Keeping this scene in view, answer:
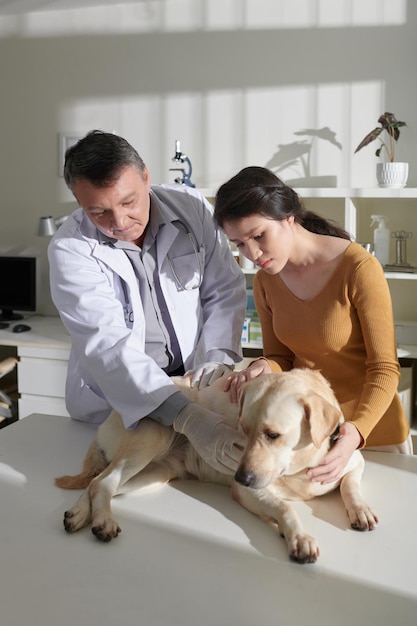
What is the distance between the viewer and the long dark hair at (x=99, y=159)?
1407mm

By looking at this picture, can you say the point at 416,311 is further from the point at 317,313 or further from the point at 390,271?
the point at 317,313

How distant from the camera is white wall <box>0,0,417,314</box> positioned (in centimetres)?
316

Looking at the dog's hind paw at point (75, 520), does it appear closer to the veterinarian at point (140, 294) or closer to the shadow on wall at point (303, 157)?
the veterinarian at point (140, 294)

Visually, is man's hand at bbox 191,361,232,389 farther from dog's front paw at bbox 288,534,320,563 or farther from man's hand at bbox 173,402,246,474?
dog's front paw at bbox 288,534,320,563

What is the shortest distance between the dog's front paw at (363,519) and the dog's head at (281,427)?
0.12m

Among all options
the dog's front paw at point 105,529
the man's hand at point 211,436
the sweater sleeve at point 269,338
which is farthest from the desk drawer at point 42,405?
the dog's front paw at point 105,529

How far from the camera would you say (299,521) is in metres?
1.10

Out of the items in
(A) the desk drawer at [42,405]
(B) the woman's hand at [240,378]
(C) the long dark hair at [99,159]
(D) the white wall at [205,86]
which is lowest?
(A) the desk drawer at [42,405]

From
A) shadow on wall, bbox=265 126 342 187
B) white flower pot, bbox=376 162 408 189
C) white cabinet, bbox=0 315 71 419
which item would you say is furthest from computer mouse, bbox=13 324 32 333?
white flower pot, bbox=376 162 408 189

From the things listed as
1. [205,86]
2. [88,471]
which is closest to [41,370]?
[205,86]

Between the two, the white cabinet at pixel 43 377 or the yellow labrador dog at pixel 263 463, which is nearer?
the yellow labrador dog at pixel 263 463

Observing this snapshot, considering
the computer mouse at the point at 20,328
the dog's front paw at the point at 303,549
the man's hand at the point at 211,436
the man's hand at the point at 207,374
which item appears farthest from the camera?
the computer mouse at the point at 20,328

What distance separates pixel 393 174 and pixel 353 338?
1754 mm

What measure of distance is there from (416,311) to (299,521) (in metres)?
2.39
